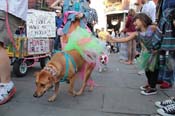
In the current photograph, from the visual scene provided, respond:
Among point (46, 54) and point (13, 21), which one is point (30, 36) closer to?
point (46, 54)

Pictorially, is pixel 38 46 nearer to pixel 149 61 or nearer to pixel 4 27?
pixel 4 27

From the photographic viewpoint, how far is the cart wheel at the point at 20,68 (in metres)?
5.96

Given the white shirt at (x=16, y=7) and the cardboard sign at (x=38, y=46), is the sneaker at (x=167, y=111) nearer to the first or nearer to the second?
the white shirt at (x=16, y=7)

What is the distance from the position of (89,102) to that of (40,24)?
3.13 meters

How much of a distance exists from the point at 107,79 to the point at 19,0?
288 centimetres

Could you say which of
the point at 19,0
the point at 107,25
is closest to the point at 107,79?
the point at 19,0

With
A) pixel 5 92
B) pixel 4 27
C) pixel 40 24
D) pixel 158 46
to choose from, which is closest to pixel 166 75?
pixel 158 46

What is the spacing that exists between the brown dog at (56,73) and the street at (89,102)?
22 centimetres

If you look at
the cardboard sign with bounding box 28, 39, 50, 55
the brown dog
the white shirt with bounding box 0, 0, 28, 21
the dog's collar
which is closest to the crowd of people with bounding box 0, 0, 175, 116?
the white shirt with bounding box 0, 0, 28, 21

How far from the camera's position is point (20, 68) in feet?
20.0

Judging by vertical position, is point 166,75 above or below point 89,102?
above

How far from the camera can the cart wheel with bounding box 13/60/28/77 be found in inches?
235

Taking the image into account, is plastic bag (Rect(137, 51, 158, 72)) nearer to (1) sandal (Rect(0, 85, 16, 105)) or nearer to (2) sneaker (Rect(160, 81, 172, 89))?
(2) sneaker (Rect(160, 81, 172, 89))

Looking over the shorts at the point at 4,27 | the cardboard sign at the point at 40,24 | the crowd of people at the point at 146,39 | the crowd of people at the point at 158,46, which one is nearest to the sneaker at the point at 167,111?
the crowd of people at the point at 146,39
